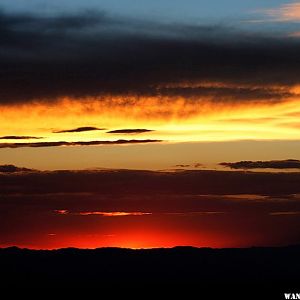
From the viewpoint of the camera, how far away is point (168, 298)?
199750 mm

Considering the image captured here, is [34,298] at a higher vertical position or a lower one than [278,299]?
higher

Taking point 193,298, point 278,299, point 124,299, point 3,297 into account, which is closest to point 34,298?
point 3,297

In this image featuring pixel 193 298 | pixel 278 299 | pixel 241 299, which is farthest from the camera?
pixel 193 298

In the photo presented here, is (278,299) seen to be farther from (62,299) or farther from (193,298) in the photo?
(62,299)

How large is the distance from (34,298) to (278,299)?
191 feet

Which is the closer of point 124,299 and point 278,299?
point 278,299

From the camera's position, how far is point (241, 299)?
183375 mm

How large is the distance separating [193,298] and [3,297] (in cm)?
4052

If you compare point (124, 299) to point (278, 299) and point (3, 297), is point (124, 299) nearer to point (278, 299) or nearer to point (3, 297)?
point (3, 297)

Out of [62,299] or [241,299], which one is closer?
[241,299]

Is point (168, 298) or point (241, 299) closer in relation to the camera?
point (241, 299)

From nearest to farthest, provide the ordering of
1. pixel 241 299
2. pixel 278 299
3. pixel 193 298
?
pixel 278 299
pixel 241 299
pixel 193 298

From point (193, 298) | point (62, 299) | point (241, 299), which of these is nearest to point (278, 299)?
point (241, 299)

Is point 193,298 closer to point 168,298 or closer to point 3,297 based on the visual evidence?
point 168,298
